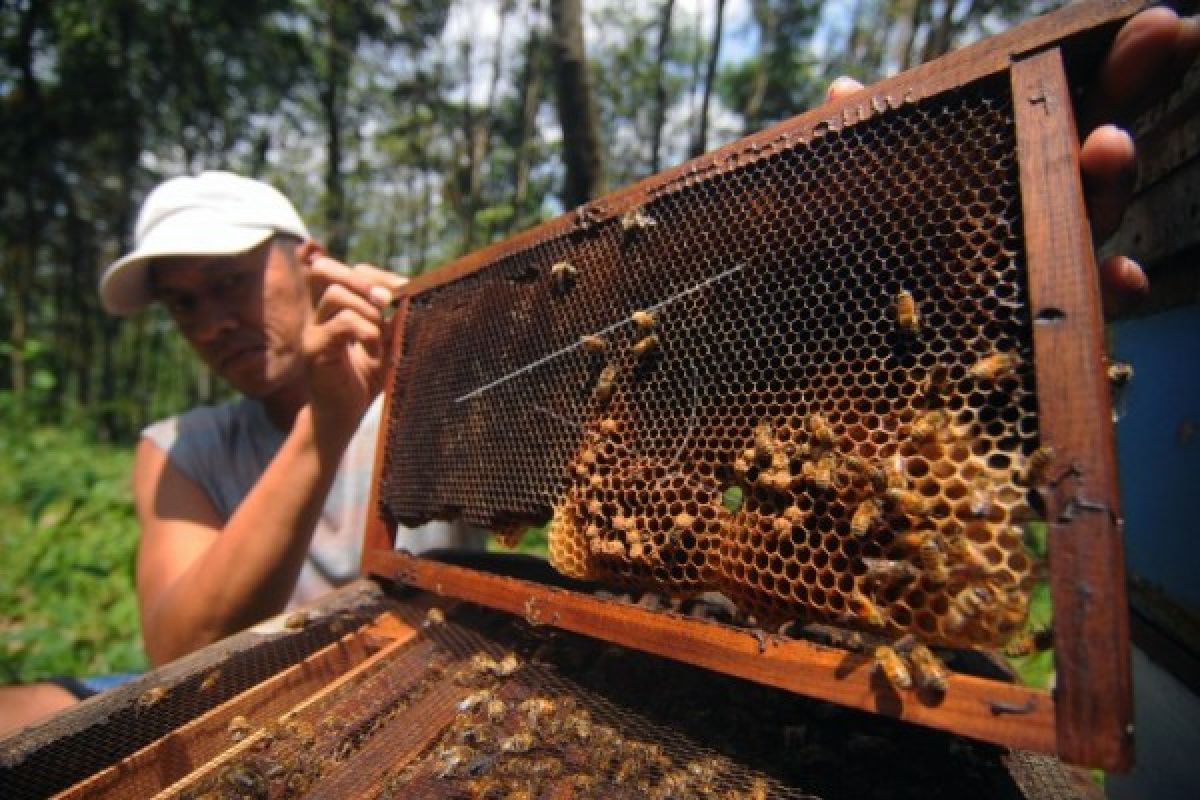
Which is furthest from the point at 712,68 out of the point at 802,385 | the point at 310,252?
the point at 802,385

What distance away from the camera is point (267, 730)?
1.61 meters

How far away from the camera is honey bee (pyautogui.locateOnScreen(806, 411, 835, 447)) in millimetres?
1399

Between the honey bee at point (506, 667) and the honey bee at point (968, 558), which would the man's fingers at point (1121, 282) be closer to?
the honey bee at point (968, 558)

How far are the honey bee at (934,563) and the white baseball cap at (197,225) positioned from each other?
10.8ft

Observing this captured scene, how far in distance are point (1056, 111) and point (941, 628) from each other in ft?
3.47

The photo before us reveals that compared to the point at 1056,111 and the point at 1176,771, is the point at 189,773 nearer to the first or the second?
the point at 1056,111

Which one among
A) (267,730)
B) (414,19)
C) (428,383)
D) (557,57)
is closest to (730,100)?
(414,19)

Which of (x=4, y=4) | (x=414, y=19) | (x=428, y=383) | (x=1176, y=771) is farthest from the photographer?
(x=414, y=19)

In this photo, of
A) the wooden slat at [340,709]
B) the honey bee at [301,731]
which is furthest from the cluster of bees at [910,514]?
the honey bee at [301,731]

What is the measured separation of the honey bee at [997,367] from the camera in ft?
4.04

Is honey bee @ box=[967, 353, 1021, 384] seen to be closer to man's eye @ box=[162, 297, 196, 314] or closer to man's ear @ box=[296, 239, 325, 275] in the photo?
man's ear @ box=[296, 239, 325, 275]

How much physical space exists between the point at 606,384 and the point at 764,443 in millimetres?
553

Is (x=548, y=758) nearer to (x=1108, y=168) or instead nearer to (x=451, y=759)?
(x=451, y=759)

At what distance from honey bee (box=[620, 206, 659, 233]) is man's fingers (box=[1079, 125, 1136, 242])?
105 cm
